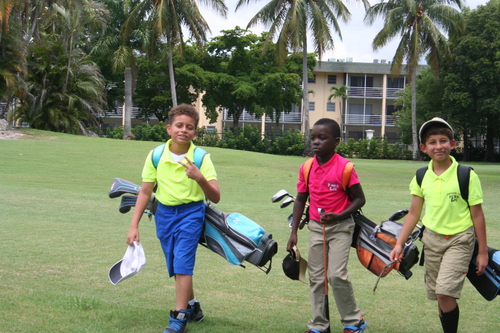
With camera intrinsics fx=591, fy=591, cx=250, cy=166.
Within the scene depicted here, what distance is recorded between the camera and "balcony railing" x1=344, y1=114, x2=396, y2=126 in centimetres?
6147

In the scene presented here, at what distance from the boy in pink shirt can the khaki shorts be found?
21.4 inches

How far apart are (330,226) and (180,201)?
3.58 ft

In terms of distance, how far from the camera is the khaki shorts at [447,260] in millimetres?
3787

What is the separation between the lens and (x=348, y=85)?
6119 cm

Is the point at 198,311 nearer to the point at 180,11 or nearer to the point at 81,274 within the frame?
the point at 81,274

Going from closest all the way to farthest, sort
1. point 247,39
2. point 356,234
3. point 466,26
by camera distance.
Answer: point 356,234 < point 466,26 < point 247,39

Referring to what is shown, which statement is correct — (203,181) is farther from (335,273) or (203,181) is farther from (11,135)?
(11,135)

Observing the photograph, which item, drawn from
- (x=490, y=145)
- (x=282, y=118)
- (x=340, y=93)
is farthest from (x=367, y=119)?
(x=490, y=145)

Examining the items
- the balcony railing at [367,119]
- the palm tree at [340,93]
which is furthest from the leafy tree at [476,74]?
the balcony railing at [367,119]

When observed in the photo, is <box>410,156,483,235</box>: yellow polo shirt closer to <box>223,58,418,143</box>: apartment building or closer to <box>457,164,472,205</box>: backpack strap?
<box>457,164,472,205</box>: backpack strap

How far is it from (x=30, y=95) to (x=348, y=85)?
3728cm

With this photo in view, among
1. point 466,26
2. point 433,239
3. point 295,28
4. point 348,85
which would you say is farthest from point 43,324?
point 348,85

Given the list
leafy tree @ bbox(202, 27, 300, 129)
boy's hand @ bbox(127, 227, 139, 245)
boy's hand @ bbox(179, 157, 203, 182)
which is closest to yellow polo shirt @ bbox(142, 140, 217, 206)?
boy's hand @ bbox(179, 157, 203, 182)

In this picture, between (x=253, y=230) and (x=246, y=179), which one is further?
(x=246, y=179)
